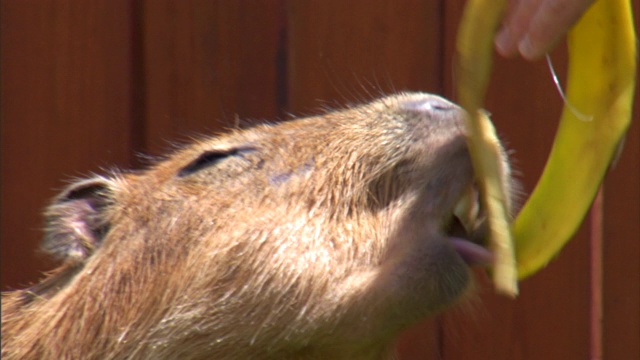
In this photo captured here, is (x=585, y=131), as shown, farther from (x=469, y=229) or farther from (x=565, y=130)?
(x=469, y=229)

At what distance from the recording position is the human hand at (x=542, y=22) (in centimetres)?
252

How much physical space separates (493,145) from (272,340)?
75 centimetres

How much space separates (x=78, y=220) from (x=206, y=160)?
0.49 meters

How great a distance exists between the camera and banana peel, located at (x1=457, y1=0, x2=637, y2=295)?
8.73 ft

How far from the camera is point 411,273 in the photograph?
2.79 metres

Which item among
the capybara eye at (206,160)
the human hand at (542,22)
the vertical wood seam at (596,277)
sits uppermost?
the human hand at (542,22)

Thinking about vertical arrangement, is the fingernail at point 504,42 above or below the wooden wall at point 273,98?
above

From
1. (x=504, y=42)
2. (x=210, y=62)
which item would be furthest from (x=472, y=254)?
(x=210, y=62)

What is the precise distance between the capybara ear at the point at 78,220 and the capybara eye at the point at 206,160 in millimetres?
326

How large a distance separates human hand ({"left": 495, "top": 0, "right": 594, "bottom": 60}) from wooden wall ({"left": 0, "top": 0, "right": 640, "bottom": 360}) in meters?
1.26

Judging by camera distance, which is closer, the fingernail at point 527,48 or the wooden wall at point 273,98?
the fingernail at point 527,48

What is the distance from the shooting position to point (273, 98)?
13.1ft

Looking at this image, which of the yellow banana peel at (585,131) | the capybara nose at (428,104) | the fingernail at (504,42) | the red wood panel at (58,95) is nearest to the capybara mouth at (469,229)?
the yellow banana peel at (585,131)

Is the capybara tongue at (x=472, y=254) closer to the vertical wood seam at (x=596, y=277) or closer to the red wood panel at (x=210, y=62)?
the vertical wood seam at (x=596, y=277)
